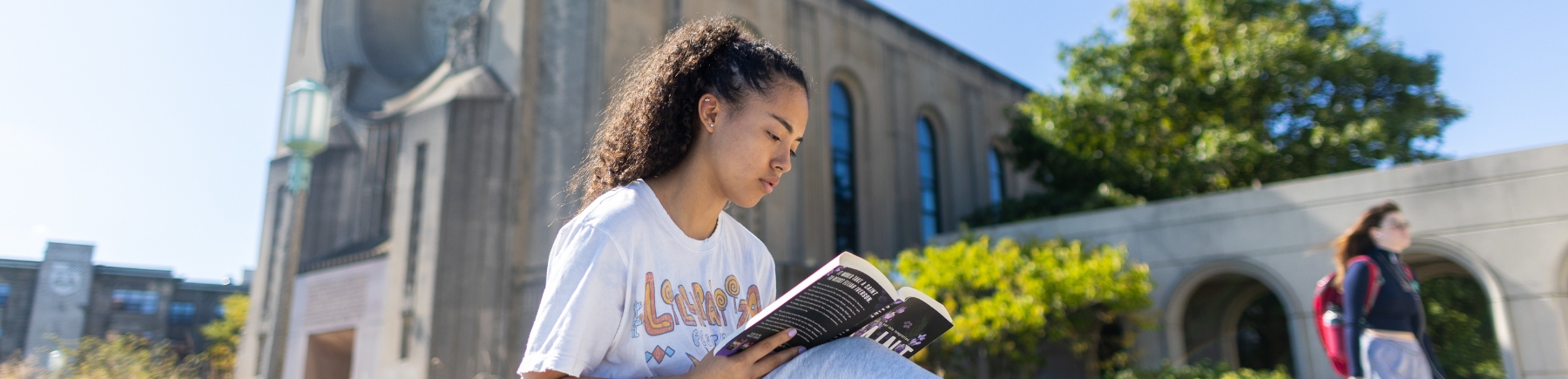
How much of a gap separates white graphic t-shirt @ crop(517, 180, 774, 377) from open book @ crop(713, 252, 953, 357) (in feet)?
0.60

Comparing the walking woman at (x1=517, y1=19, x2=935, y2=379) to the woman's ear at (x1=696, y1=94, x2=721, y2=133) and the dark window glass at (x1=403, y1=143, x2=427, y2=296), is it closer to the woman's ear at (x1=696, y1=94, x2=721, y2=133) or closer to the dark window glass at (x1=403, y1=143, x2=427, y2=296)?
the woman's ear at (x1=696, y1=94, x2=721, y2=133)

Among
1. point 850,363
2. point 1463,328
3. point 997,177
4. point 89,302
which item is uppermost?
point 997,177

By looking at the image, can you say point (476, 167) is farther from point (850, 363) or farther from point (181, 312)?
point (181, 312)

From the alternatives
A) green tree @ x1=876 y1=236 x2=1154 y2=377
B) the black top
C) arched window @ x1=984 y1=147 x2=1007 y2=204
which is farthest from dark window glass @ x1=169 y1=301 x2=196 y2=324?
the black top

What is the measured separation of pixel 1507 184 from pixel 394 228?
15983mm

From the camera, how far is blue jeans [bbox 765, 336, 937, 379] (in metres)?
1.46

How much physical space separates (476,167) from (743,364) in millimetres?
13945

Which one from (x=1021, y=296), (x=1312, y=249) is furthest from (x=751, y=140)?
(x=1021, y=296)

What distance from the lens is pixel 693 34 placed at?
1.99 metres

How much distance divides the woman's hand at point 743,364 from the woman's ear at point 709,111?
20.5 inches

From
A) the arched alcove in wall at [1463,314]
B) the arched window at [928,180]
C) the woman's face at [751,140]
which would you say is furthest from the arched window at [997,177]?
the woman's face at [751,140]

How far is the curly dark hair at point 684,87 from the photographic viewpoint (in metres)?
1.88

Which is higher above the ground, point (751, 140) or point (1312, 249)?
point (1312, 249)

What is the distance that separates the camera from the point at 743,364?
153 centimetres
